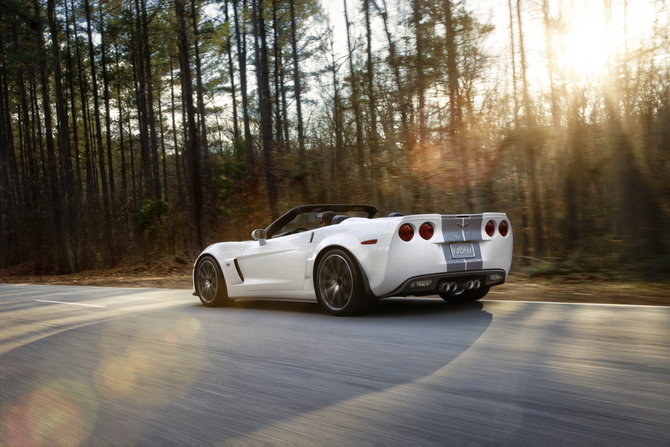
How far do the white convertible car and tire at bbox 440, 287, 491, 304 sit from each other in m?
0.01

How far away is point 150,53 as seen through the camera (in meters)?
31.5

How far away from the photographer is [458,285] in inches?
218

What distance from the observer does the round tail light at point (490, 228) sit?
19.2 ft

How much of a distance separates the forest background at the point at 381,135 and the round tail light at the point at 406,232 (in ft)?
16.6

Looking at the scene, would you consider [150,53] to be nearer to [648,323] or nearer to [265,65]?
[265,65]

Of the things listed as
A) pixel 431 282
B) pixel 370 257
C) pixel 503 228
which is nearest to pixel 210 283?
pixel 370 257

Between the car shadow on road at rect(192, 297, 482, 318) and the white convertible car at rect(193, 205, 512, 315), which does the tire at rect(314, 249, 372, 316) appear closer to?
the white convertible car at rect(193, 205, 512, 315)

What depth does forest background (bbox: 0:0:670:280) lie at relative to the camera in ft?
31.8

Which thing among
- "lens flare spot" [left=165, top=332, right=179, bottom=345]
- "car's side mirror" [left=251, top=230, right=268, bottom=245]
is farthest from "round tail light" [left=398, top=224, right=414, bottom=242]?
"lens flare spot" [left=165, top=332, right=179, bottom=345]

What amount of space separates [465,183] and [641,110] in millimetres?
3564

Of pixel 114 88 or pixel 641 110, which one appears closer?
pixel 641 110

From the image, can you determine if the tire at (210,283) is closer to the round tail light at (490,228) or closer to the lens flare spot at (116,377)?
the lens flare spot at (116,377)

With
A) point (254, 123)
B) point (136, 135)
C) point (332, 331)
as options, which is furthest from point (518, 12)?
point (136, 135)

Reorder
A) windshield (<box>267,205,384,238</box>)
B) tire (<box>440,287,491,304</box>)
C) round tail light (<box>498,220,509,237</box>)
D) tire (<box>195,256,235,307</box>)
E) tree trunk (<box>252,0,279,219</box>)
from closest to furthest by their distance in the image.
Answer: round tail light (<box>498,220,509,237</box>)
tire (<box>440,287,491,304</box>)
windshield (<box>267,205,384,238</box>)
tire (<box>195,256,235,307</box>)
tree trunk (<box>252,0,279,219</box>)
